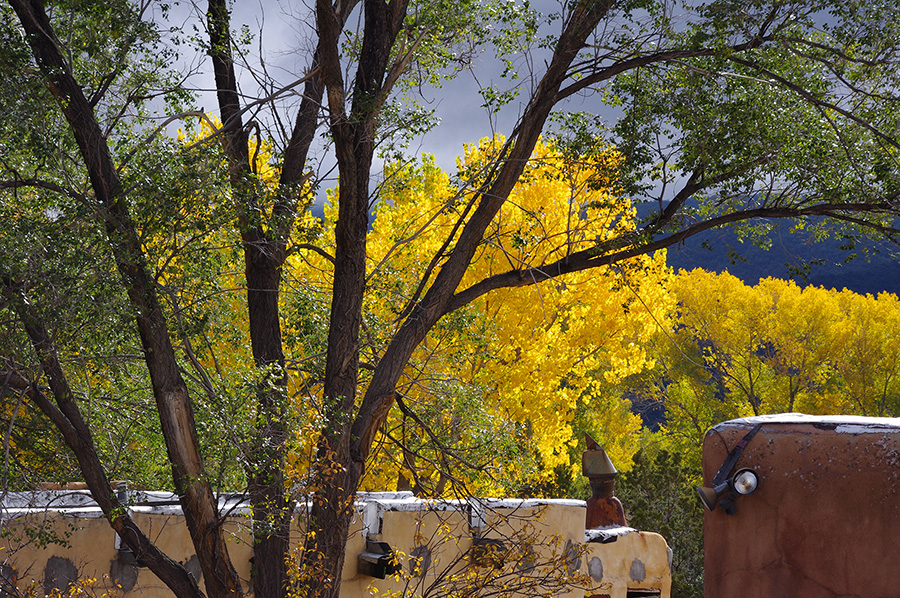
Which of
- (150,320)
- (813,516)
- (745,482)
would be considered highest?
(150,320)

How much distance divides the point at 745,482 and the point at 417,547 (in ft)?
13.8

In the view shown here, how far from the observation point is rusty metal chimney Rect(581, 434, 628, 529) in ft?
38.6

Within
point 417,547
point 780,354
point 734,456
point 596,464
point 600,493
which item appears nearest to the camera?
point 734,456

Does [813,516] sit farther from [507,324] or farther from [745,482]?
[507,324]

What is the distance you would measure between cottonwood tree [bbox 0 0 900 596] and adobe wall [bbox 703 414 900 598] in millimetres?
2311

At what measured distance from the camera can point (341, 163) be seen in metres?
6.61

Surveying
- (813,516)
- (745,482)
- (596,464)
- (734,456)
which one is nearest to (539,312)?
(596,464)

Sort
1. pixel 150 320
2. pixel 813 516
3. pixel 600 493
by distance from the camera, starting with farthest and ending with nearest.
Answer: pixel 600 493, pixel 150 320, pixel 813 516

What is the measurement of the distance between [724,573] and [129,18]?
5.67m

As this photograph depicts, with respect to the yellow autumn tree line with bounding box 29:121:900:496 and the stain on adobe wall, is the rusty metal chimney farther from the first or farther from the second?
the stain on adobe wall

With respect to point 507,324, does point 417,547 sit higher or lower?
lower

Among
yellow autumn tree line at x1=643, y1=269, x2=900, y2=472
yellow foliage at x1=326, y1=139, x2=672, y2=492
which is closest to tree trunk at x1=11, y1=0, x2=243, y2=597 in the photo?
yellow foliage at x1=326, y1=139, x2=672, y2=492

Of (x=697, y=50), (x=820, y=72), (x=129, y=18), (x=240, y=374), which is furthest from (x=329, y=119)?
(x=820, y=72)

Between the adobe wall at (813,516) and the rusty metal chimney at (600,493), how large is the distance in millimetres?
7040
